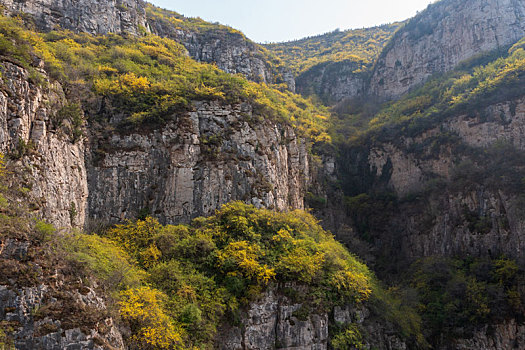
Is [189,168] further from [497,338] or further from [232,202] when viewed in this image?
[497,338]

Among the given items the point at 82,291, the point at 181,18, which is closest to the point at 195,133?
the point at 82,291

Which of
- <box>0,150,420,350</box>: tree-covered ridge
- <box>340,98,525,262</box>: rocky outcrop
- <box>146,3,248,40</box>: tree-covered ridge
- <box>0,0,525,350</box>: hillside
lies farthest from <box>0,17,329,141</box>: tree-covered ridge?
<box>340,98,525,262</box>: rocky outcrop

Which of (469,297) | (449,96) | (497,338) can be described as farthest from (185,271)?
(449,96)

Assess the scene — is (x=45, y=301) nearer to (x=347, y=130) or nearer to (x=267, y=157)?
(x=267, y=157)

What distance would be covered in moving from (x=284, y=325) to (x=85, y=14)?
34.4 metres

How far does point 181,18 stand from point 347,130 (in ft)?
107

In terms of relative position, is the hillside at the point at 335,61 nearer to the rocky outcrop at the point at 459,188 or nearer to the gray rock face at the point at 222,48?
the gray rock face at the point at 222,48

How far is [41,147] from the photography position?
1684 cm

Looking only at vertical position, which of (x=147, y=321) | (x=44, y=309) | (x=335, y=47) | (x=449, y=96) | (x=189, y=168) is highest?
(x=335, y=47)

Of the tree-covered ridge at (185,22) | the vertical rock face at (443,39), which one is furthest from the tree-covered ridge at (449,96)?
the tree-covered ridge at (185,22)

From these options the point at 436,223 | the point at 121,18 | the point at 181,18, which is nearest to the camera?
the point at 436,223

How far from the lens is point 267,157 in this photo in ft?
90.3

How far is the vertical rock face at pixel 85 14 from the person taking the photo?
101 feet

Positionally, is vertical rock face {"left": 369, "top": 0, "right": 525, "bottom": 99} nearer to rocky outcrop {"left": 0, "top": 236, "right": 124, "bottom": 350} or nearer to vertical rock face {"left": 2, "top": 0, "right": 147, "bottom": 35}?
vertical rock face {"left": 2, "top": 0, "right": 147, "bottom": 35}
